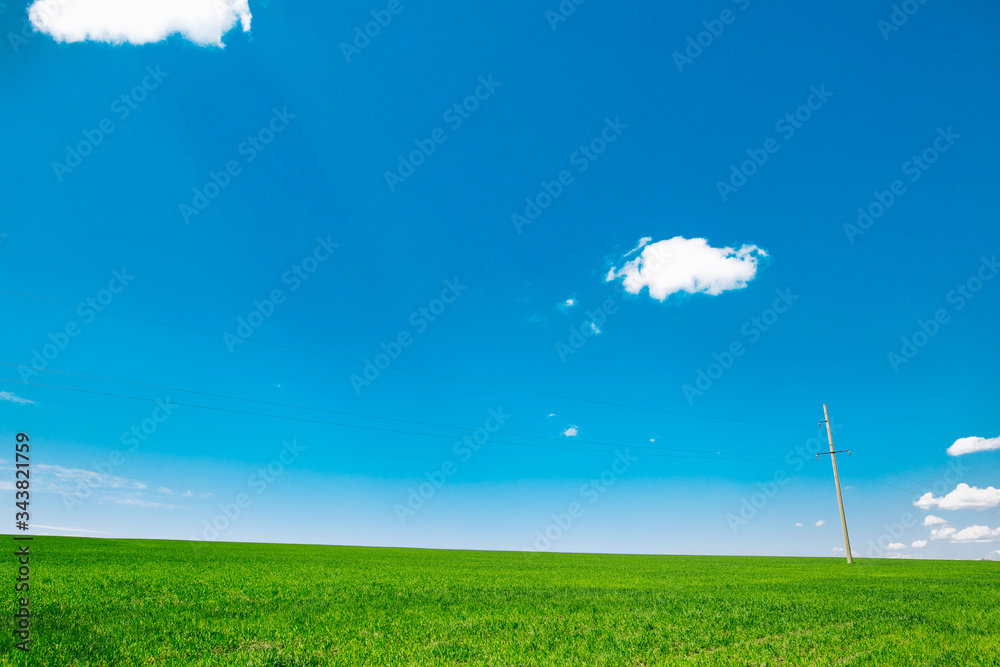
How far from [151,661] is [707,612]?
17.5m

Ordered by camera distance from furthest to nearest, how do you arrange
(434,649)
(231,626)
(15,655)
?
(231,626) → (434,649) → (15,655)

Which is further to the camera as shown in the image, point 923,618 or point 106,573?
point 106,573

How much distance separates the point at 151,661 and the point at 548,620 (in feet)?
37.0

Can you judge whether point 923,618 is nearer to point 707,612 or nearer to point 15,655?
point 707,612

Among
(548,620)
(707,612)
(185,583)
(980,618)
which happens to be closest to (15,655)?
(548,620)

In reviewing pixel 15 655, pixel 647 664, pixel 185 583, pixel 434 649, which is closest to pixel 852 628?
pixel 647 664

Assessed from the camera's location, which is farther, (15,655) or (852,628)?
(852,628)

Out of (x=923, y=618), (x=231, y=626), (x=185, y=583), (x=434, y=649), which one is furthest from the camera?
(x=185, y=583)

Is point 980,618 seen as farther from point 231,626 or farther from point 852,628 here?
point 231,626

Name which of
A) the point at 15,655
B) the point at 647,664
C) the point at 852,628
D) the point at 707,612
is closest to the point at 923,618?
the point at 852,628

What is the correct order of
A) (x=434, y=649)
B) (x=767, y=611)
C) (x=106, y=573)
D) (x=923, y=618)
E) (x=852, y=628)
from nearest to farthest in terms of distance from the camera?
(x=434, y=649) < (x=852, y=628) < (x=923, y=618) < (x=767, y=611) < (x=106, y=573)

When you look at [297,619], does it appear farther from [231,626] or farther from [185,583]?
[185,583]

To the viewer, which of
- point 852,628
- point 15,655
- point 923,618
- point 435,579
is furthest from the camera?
point 435,579

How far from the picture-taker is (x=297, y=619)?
16844 mm
